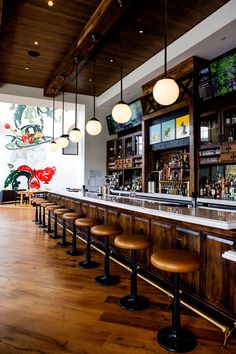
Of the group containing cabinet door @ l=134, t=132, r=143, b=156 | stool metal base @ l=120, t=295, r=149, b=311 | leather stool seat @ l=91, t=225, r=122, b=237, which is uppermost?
cabinet door @ l=134, t=132, r=143, b=156

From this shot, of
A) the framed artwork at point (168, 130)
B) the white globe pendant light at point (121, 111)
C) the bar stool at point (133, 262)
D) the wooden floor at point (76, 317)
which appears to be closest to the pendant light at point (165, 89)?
the white globe pendant light at point (121, 111)

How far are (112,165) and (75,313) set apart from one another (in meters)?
6.50

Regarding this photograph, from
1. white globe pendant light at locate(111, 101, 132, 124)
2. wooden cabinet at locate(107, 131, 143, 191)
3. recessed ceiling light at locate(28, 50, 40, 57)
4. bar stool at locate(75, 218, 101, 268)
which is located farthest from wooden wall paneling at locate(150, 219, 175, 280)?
recessed ceiling light at locate(28, 50, 40, 57)

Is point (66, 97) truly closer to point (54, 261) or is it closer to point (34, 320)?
point (54, 261)

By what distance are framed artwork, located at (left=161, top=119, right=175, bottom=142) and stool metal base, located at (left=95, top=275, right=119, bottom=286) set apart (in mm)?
3656

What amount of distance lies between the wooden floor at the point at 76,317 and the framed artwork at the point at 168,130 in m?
3.37

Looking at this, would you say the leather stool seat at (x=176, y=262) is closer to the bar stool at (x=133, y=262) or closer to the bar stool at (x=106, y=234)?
the bar stool at (x=133, y=262)

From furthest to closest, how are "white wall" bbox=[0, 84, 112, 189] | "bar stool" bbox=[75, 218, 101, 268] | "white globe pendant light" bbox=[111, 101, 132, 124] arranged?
"white wall" bbox=[0, 84, 112, 189] → "white globe pendant light" bbox=[111, 101, 132, 124] → "bar stool" bbox=[75, 218, 101, 268]

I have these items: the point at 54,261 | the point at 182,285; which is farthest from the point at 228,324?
the point at 54,261

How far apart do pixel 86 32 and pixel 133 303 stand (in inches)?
162

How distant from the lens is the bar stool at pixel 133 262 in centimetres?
260

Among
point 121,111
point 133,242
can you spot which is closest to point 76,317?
point 133,242

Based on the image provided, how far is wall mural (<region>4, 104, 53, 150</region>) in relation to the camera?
13375mm

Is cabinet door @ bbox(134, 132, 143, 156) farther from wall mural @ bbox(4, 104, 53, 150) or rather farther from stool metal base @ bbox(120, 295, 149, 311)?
wall mural @ bbox(4, 104, 53, 150)
